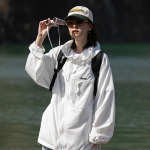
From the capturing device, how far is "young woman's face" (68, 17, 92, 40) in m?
3.81

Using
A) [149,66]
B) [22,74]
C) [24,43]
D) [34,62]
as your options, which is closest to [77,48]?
[34,62]

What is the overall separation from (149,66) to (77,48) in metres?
24.8

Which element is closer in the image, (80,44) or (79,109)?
(79,109)

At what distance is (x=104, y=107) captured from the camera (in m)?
3.70

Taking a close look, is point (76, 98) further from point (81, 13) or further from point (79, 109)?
point (81, 13)

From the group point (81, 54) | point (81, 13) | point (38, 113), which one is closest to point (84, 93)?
point (81, 54)

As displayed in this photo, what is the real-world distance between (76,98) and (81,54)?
0.27 meters

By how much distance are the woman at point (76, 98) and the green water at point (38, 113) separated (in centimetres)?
386

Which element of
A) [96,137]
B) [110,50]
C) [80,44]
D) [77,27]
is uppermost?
[77,27]

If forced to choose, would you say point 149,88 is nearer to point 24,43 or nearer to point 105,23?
point 24,43

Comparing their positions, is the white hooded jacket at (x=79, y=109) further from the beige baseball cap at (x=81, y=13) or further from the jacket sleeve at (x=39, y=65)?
the beige baseball cap at (x=81, y=13)

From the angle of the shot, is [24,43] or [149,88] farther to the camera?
[24,43]

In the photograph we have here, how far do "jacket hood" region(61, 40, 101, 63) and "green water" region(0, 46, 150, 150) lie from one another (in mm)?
3876

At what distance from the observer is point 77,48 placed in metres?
3.87
